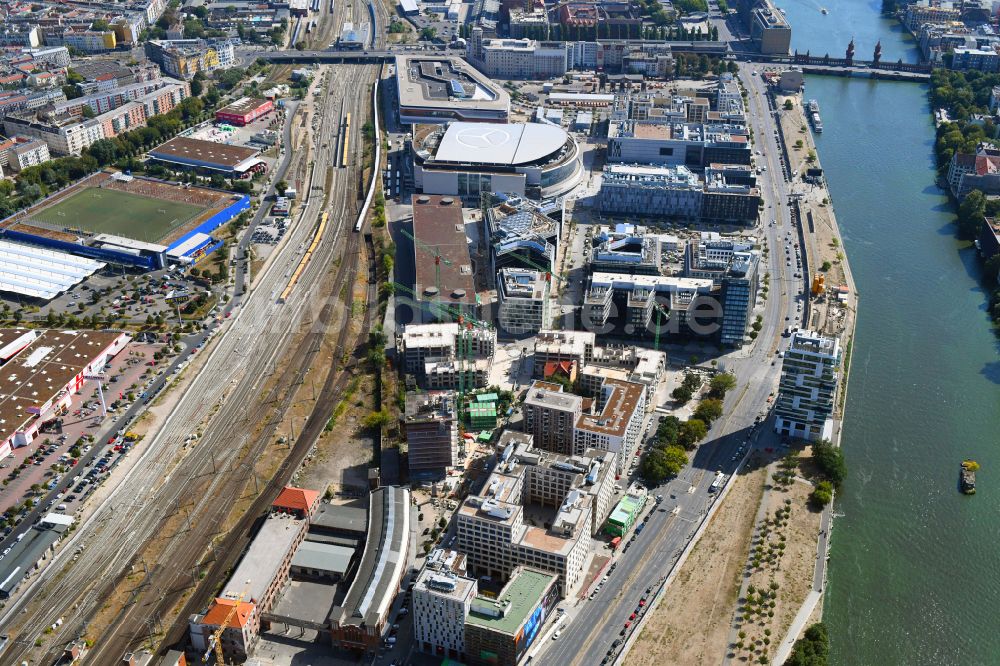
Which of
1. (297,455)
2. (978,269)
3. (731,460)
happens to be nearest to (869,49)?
(978,269)

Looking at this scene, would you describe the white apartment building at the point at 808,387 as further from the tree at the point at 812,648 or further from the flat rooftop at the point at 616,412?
the tree at the point at 812,648

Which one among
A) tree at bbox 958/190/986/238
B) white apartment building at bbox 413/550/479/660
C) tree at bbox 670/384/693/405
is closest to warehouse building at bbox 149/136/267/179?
tree at bbox 670/384/693/405

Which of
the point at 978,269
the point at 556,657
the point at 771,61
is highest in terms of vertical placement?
the point at 771,61

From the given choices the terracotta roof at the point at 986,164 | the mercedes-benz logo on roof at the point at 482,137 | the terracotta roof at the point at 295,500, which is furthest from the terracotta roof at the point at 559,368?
the terracotta roof at the point at 986,164

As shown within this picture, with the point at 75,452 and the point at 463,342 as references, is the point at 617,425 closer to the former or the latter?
the point at 463,342

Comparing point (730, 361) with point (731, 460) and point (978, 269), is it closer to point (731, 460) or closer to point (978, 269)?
point (731, 460)

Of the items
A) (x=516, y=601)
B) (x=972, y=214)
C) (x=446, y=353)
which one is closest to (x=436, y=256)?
(x=446, y=353)

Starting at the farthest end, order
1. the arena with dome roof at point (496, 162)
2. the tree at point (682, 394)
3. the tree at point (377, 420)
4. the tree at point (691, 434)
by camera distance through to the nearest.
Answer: the arena with dome roof at point (496, 162) → the tree at point (682, 394) → the tree at point (377, 420) → the tree at point (691, 434)
